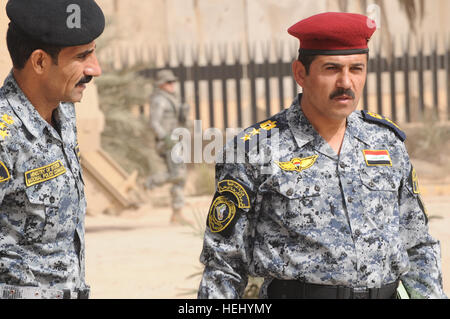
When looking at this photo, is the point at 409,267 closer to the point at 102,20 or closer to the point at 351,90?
the point at 351,90

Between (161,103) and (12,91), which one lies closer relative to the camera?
(12,91)

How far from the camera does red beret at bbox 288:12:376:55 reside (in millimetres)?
2760

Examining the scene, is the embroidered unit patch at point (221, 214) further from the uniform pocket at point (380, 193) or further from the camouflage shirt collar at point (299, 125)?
the uniform pocket at point (380, 193)

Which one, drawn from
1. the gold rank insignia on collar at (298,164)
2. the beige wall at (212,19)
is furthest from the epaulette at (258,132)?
the beige wall at (212,19)

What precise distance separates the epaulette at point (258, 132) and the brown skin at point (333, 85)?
14 cm

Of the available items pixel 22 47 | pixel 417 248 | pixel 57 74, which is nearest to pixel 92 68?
pixel 57 74

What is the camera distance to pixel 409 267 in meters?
2.80

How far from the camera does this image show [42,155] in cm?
259

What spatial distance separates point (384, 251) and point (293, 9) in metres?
19.0

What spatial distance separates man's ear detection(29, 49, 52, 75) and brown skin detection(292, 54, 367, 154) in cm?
83

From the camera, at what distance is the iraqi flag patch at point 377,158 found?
9.28 ft

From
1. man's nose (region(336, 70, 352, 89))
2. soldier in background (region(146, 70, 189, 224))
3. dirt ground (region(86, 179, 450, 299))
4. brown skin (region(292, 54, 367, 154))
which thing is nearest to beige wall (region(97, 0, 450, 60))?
dirt ground (region(86, 179, 450, 299))

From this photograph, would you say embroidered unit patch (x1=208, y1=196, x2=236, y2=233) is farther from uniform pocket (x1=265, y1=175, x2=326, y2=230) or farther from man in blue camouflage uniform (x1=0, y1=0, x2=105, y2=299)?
man in blue camouflage uniform (x1=0, y1=0, x2=105, y2=299)
